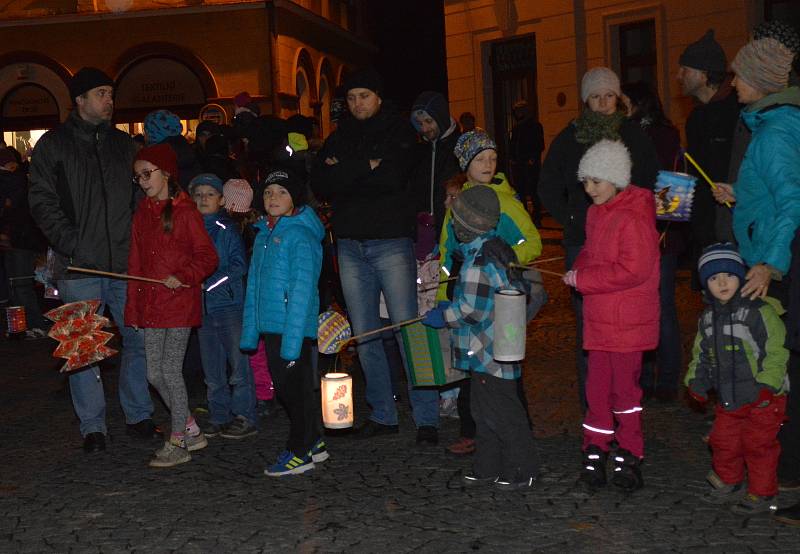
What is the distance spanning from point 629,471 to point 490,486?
73 cm

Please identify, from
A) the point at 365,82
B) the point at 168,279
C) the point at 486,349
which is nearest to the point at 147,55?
the point at 365,82

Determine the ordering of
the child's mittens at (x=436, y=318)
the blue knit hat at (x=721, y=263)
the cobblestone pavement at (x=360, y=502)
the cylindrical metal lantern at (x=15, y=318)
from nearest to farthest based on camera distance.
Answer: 1. the cobblestone pavement at (x=360, y=502)
2. the blue knit hat at (x=721, y=263)
3. the child's mittens at (x=436, y=318)
4. the cylindrical metal lantern at (x=15, y=318)

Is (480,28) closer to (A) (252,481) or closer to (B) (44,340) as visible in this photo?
(B) (44,340)

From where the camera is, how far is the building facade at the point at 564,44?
18812 millimetres

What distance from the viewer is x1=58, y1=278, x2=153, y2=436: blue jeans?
7.48m

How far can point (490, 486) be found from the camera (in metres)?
6.16

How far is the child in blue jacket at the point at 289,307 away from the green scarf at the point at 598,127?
5.60 ft

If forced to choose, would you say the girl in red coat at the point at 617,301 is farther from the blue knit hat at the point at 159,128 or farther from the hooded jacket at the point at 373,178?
the blue knit hat at the point at 159,128

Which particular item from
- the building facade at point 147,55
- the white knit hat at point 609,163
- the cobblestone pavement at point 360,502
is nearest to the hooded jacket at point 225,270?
the cobblestone pavement at point 360,502

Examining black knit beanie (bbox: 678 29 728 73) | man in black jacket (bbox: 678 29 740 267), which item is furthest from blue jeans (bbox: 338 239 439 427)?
black knit beanie (bbox: 678 29 728 73)

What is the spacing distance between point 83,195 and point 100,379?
1189mm

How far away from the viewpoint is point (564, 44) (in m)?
21.3

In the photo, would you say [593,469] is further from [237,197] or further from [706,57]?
[237,197]

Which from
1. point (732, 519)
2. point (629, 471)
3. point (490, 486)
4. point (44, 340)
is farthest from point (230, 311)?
point (44, 340)
